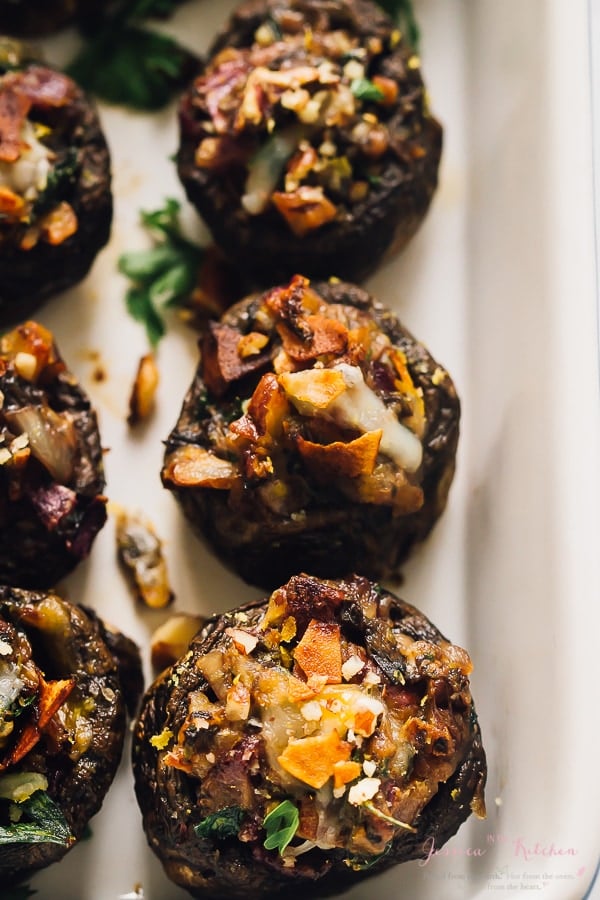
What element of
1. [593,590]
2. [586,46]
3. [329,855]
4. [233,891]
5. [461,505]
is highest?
[586,46]

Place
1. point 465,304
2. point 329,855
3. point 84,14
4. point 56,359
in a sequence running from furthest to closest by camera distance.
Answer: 1. point 84,14
2. point 465,304
3. point 56,359
4. point 329,855

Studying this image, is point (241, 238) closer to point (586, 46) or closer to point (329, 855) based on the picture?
point (586, 46)

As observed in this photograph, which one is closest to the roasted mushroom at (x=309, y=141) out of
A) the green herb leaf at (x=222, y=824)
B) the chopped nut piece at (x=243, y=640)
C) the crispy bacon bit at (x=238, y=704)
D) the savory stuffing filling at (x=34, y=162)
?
the savory stuffing filling at (x=34, y=162)

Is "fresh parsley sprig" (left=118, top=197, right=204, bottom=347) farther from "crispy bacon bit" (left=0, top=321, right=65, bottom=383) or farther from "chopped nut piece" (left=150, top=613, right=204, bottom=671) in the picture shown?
"chopped nut piece" (left=150, top=613, right=204, bottom=671)

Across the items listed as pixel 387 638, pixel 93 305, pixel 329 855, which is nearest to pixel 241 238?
pixel 93 305

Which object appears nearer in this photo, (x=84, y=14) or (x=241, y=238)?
(x=241, y=238)

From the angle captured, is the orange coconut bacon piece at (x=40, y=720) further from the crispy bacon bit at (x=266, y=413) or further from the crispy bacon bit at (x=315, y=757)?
the crispy bacon bit at (x=266, y=413)

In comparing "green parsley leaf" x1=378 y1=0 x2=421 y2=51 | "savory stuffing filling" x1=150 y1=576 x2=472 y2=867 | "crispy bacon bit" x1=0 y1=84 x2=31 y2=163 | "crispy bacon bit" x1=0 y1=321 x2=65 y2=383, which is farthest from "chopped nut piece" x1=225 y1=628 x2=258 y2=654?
"green parsley leaf" x1=378 y1=0 x2=421 y2=51

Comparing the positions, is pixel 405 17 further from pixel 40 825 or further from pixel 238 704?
pixel 40 825
